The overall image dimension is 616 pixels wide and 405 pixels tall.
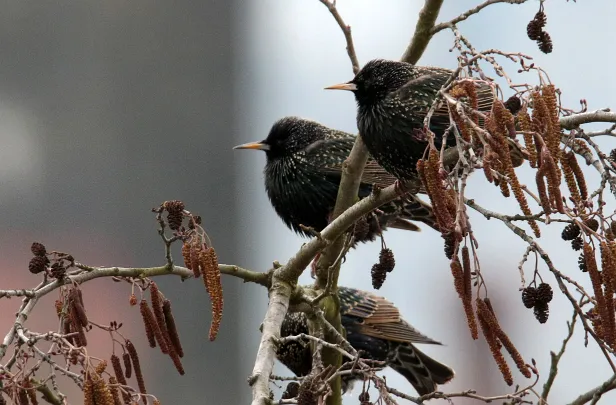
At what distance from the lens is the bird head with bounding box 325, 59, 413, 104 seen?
420 centimetres

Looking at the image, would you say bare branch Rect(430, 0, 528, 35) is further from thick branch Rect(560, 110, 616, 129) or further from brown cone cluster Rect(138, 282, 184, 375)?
brown cone cluster Rect(138, 282, 184, 375)

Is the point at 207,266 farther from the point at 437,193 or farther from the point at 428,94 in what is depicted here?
the point at 428,94

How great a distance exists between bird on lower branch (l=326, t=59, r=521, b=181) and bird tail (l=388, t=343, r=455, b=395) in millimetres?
1718

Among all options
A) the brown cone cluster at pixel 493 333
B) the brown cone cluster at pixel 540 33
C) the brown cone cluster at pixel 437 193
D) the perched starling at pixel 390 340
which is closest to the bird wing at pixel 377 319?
the perched starling at pixel 390 340

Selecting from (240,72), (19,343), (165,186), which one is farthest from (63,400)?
(240,72)

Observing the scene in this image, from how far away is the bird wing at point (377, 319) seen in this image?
552cm

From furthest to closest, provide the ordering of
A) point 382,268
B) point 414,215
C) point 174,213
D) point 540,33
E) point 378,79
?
point 414,215
point 378,79
point 382,268
point 540,33
point 174,213

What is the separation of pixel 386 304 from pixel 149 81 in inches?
274

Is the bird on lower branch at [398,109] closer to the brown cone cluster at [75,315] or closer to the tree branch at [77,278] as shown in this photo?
the tree branch at [77,278]

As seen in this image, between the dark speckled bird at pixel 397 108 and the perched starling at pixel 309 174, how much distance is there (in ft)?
2.46

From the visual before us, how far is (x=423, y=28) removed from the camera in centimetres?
362

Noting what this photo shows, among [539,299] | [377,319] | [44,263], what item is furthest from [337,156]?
[539,299]

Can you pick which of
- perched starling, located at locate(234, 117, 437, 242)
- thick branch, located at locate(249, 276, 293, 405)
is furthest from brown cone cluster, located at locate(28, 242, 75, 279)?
perched starling, located at locate(234, 117, 437, 242)

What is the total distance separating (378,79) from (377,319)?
1.69 meters
